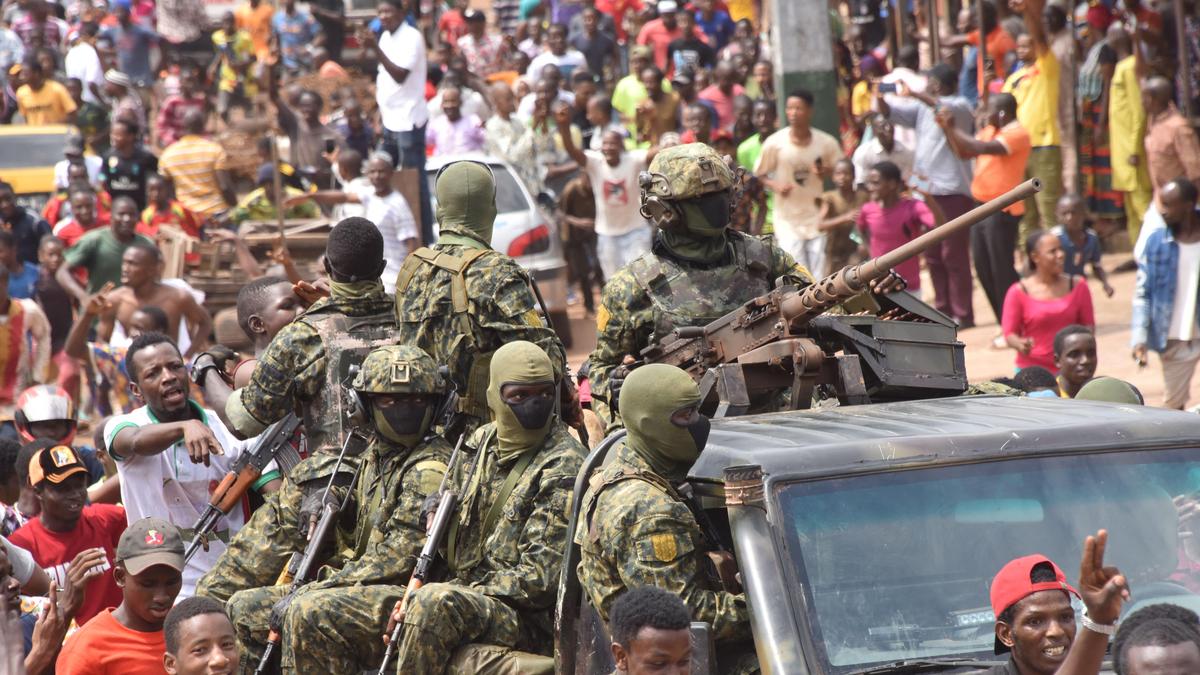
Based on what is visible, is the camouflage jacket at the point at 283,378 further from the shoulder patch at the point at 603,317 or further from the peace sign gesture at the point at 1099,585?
the peace sign gesture at the point at 1099,585

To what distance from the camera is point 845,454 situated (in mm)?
4570

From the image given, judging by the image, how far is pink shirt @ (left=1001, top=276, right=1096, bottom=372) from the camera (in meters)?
11.0

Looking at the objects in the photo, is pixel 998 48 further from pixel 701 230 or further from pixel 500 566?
pixel 500 566

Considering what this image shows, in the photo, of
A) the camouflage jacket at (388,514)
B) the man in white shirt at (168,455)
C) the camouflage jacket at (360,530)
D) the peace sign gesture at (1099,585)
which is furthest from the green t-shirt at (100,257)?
the peace sign gesture at (1099,585)

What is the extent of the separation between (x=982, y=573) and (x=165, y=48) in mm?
26106

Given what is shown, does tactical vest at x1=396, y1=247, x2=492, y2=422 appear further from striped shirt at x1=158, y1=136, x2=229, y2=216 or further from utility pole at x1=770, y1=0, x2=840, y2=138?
striped shirt at x1=158, y1=136, x2=229, y2=216

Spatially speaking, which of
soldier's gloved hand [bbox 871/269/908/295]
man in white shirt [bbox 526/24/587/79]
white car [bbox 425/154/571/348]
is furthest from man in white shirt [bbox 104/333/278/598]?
man in white shirt [bbox 526/24/587/79]

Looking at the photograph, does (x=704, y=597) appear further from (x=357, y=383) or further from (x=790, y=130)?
(x=790, y=130)

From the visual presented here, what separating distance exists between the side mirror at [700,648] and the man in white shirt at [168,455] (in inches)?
127

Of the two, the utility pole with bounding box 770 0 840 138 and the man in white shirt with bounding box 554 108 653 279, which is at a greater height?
the utility pole with bounding box 770 0 840 138

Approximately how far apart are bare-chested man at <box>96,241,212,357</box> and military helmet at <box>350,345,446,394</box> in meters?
6.27

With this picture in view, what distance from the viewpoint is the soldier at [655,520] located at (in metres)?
4.67

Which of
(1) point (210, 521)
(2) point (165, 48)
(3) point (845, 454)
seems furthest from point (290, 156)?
(3) point (845, 454)

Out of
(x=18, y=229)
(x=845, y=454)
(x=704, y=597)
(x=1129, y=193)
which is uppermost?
(x=845, y=454)
